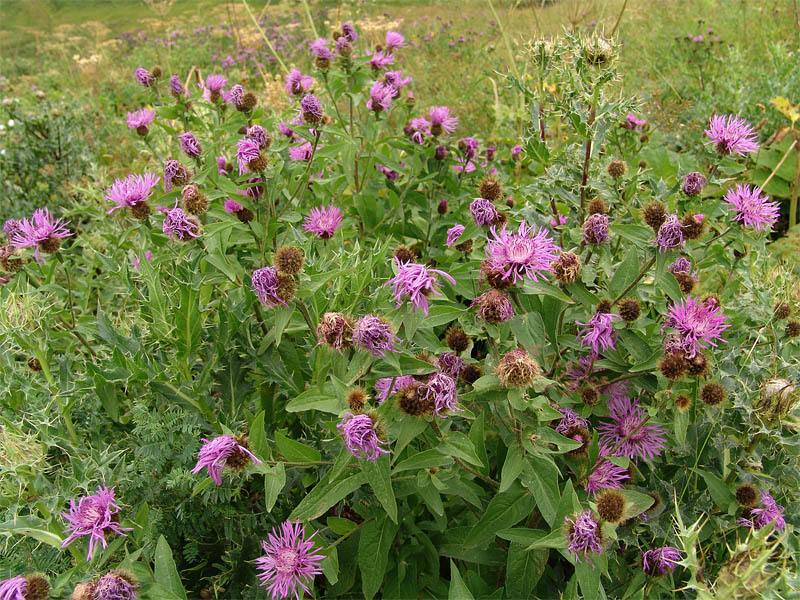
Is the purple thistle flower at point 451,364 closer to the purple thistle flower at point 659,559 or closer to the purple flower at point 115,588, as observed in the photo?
the purple thistle flower at point 659,559

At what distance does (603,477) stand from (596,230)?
630 mm

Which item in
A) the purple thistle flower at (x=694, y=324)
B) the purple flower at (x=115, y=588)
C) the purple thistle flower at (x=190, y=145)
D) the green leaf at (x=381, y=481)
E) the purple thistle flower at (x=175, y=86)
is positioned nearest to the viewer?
the purple flower at (x=115, y=588)

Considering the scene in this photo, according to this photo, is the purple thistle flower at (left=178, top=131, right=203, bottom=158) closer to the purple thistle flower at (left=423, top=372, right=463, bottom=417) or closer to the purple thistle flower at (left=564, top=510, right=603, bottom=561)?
the purple thistle flower at (left=423, top=372, right=463, bottom=417)

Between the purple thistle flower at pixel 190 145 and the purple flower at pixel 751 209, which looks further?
the purple thistle flower at pixel 190 145

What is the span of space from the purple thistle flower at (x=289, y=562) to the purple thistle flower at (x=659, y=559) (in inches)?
32.0

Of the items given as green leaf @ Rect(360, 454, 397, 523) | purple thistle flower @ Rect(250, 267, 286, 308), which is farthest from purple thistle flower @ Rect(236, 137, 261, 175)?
green leaf @ Rect(360, 454, 397, 523)

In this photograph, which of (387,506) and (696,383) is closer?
(387,506)

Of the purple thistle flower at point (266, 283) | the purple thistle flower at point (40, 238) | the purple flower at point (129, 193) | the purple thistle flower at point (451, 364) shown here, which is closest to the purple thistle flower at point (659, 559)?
the purple thistle flower at point (451, 364)

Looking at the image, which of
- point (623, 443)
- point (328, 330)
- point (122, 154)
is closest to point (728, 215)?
point (623, 443)

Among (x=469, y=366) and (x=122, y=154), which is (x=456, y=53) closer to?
(x=122, y=154)

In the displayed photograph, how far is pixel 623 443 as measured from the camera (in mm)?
1537

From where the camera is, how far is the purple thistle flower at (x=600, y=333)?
147 cm

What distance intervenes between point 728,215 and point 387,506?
137 cm

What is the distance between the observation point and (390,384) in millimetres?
1333
